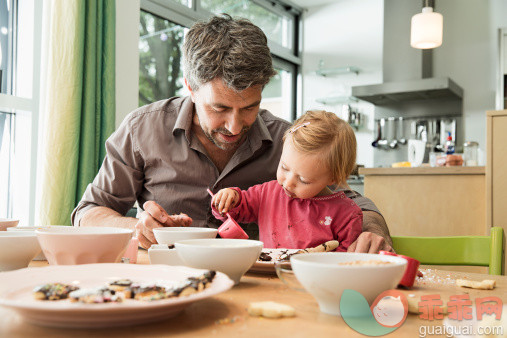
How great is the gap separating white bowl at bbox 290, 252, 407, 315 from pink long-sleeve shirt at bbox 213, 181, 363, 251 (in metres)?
0.75

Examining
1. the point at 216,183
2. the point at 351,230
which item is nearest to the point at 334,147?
the point at 351,230

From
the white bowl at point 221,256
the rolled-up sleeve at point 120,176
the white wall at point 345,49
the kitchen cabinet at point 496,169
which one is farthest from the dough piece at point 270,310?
the white wall at point 345,49

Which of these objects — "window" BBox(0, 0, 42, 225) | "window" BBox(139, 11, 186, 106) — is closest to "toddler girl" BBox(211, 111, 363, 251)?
"window" BBox(0, 0, 42, 225)

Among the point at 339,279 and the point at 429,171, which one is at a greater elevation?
the point at 429,171

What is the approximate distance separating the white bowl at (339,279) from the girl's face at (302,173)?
0.74 meters

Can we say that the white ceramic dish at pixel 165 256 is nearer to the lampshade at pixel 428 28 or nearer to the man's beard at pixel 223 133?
the man's beard at pixel 223 133

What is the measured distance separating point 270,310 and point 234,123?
1.02 m

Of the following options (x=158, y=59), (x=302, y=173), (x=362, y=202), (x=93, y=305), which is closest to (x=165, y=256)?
(x=93, y=305)

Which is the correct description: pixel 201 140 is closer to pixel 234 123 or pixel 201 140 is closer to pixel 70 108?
pixel 234 123

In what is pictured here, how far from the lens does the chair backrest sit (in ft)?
3.92

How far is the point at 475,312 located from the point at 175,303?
1.14 ft

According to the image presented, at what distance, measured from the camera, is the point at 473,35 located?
5152 mm

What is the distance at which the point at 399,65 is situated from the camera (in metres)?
5.26

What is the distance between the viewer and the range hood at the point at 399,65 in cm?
490
